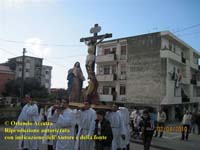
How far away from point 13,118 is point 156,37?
20406 mm

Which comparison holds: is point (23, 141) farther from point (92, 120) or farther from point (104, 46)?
point (104, 46)

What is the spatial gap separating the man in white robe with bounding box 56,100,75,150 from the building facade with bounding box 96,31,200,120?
82.7 ft

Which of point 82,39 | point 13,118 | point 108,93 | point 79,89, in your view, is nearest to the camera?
point 79,89

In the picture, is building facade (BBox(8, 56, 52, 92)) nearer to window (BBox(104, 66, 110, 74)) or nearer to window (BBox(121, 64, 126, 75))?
window (BBox(104, 66, 110, 74))

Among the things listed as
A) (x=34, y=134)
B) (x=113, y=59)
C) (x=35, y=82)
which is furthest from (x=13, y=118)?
(x=35, y=82)

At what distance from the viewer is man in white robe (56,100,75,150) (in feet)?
24.4

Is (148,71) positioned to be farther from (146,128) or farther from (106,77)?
(146,128)

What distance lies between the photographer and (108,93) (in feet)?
122

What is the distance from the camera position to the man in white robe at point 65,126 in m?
7.44

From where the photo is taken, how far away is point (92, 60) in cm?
1381

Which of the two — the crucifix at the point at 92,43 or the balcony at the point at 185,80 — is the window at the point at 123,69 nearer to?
the balcony at the point at 185,80

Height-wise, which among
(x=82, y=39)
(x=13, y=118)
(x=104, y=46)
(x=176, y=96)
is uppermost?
(x=104, y=46)

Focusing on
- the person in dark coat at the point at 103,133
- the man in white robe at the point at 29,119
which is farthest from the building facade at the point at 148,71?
the person in dark coat at the point at 103,133

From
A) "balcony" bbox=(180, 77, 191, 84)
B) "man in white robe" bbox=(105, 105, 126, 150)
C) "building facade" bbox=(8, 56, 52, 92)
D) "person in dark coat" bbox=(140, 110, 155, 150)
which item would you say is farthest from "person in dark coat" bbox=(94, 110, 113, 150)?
"building facade" bbox=(8, 56, 52, 92)
